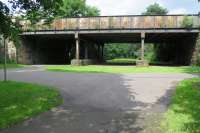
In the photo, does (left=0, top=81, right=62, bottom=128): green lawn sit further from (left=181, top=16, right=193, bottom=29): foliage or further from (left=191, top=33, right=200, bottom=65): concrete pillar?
(left=181, top=16, right=193, bottom=29): foliage

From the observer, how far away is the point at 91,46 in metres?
40.9

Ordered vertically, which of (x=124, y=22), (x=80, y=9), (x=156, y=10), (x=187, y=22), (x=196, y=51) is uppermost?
(x=156, y=10)

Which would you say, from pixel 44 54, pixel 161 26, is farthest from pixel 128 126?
pixel 44 54

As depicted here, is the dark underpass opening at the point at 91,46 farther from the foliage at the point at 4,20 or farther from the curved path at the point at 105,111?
the foliage at the point at 4,20

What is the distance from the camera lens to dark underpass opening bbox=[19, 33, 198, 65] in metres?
32.6

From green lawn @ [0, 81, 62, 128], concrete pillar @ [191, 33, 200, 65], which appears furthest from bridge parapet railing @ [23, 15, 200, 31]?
green lawn @ [0, 81, 62, 128]

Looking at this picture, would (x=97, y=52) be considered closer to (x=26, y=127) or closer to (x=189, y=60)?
(x=189, y=60)

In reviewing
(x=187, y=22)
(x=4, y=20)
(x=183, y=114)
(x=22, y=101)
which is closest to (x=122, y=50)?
(x=187, y=22)

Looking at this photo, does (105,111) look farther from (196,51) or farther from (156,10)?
(156,10)

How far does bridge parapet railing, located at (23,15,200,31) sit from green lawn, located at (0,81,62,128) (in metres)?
15.7

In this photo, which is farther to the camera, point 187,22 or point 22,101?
point 187,22

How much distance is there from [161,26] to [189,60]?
13.8 ft

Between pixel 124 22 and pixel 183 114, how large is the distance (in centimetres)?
2151

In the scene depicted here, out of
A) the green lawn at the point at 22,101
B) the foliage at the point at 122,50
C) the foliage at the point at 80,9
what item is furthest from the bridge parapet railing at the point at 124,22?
the foliage at the point at 122,50
